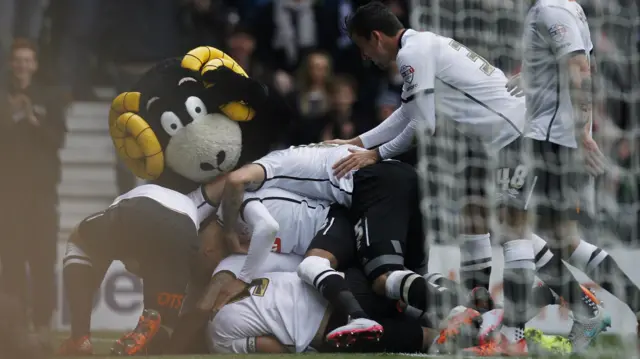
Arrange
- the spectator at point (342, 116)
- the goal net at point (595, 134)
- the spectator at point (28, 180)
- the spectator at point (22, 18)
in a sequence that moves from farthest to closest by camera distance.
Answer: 1. the spectator at point (22, 18)
2. the spectator at point (342, 116)
3. the spectator at point (28, 180)
4. the goal net at point (595, 134)

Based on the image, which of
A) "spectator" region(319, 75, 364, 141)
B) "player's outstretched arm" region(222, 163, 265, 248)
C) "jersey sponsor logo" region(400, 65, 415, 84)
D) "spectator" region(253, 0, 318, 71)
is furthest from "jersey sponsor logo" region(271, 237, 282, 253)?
"spectator" region(253, 0, 318, 71)

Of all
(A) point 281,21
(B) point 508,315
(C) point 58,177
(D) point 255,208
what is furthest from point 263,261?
(A) point 281,21

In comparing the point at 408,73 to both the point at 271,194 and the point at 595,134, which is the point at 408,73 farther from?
the point at 595,134

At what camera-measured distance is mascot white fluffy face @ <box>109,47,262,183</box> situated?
559 cm

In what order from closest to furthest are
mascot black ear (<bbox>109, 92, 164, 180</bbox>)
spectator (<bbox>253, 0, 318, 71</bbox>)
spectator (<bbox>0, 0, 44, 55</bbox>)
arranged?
1. mascot black ear (<bbox>109, 92, 164, 180</bbox>)
2. spectator (<bbox>253, 0, 318, 71</bbox>)
3. spectator (<bbox>0, 0, 44, 55</bbox>)

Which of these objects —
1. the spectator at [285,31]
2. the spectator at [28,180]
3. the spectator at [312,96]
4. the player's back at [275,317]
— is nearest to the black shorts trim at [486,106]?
the player's back at [275,317]

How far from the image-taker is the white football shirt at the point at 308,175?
18.6 ft

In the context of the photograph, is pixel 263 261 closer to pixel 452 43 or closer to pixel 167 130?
pixel 167 130

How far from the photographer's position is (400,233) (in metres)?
5.43

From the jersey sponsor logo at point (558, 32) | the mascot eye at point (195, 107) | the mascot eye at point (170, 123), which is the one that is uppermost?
the jersey sponsor logo at point (558, 32)

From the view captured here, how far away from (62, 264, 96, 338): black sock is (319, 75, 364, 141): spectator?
2927 mm

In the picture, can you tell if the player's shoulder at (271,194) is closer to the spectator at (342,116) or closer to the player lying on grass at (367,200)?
the player lying on grass at (367,200)

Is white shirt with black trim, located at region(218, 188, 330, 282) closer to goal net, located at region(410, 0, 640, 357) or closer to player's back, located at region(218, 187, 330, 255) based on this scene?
player's back, located at region(218, 187, 330, 255)

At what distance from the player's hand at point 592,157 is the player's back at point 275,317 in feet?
4.28
